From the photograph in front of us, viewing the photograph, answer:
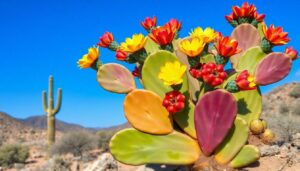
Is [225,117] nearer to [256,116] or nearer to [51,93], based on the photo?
[256,116]

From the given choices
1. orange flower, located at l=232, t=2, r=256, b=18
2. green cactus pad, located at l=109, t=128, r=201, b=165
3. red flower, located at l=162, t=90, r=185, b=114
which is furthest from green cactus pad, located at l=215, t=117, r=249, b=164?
orange flower, located at l=232, t=2, r=256, b=18

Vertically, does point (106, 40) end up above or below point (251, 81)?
above

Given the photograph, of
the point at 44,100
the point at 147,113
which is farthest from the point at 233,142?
the point at 44,100

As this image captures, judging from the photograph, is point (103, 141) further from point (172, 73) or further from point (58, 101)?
point (172, 73)

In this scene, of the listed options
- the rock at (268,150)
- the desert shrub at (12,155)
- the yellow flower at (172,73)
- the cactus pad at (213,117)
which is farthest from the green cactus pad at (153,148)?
the desert shrub at (12,155)

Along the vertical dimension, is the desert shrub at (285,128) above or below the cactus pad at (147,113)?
above

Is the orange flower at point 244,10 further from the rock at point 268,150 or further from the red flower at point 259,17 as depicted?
the rock at point 268,150

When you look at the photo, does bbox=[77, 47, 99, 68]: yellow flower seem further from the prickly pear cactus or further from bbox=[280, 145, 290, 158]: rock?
bbox=[280, 145, 290, 158]: rock
